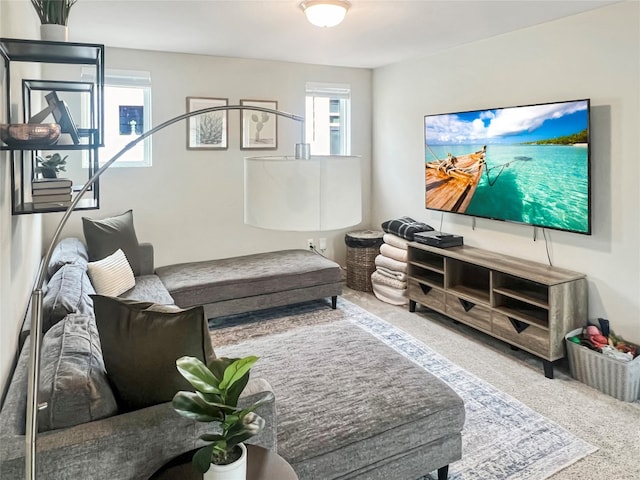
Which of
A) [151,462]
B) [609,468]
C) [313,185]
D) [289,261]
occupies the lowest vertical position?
[609,468]

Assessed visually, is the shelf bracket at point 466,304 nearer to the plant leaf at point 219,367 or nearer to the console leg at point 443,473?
the console leg at point 443,473

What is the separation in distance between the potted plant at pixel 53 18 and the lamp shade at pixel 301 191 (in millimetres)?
1132

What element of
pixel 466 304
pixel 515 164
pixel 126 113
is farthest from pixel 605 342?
pixel 126 113

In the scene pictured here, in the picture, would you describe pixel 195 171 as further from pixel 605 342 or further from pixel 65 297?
pixel 605 342

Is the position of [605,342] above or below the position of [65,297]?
below

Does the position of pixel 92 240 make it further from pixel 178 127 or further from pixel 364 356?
pixel 364 356

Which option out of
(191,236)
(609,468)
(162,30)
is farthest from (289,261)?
(609,468)

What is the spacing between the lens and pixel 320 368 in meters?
2.22

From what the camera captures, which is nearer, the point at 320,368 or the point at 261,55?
the point at 320,368

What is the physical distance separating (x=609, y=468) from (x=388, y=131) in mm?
3807

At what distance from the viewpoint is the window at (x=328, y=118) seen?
5082 mm

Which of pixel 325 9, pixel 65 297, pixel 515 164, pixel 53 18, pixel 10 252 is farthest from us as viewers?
pixel 515 164

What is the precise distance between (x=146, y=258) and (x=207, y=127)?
1.43 meters

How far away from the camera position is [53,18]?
194cm
